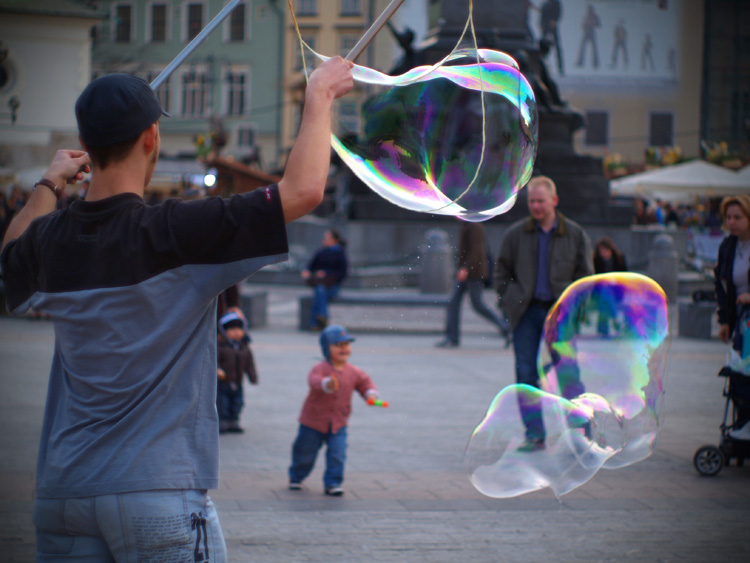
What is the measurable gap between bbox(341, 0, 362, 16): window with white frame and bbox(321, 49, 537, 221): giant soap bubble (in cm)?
5469

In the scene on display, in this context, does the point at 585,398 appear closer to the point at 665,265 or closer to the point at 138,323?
the point at 138,323

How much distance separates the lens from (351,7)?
57.6 m

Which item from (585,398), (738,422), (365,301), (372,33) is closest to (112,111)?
(372,33)

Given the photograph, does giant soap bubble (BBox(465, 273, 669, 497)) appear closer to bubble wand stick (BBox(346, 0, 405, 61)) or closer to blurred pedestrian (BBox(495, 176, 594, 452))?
blurred pedestrian (BBox(495, 176, 594, 452))

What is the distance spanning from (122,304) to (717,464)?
5.17 m

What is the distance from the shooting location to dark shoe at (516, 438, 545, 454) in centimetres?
442

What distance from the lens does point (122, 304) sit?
7.12ft

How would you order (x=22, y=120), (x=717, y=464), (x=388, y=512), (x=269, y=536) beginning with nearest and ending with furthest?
(x=269, y=536) < (x=388, y=512) < (x=717, y=464) < (x=22, y=120)

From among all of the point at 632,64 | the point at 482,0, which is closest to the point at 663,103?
the point at 632,64

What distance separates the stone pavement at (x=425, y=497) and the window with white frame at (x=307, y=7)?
50787 millimetres

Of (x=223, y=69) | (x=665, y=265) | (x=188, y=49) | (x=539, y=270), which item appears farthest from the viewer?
(x=223, y=69)

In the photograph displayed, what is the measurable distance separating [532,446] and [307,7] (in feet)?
187

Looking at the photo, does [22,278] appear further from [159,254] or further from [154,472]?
[154,472]

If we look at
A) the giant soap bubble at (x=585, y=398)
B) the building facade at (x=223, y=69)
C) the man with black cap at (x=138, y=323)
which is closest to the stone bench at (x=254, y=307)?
the giant soap bubble at (x=585, y=398)
